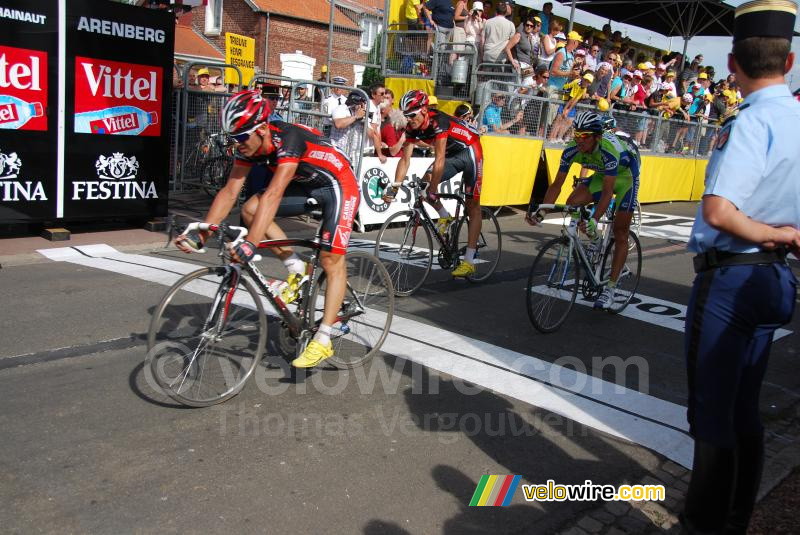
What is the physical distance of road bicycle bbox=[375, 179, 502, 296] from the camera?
757 centimetres

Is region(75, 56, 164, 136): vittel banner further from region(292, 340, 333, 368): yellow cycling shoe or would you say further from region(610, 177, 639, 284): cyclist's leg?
region(610, 177, 639, 284): cyclist's leg

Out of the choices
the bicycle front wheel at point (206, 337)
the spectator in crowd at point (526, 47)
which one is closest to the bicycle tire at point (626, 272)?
the bicycle front wheel at point (206, 337)

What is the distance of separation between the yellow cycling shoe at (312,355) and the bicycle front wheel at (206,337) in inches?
12.7

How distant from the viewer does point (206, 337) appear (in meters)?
4.43

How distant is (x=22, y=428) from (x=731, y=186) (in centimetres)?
386

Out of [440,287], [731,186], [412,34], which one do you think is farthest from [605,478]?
[412,34]

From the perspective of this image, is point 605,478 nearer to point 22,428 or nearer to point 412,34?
point 22,428

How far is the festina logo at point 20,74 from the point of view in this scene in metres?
8.27

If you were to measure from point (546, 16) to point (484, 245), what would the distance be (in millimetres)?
11849

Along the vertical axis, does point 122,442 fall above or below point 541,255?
below

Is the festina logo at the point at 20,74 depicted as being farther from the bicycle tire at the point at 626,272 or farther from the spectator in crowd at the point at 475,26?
the spectator in crowd at the point at 475,26

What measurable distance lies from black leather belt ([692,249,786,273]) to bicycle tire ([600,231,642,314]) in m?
4.62

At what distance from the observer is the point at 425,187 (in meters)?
7.74

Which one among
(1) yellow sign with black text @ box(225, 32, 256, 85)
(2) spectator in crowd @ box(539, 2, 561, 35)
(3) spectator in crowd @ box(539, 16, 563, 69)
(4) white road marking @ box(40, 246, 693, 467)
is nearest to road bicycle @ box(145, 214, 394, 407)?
(4) white road marking @ box(40, 246, 693, 467)
